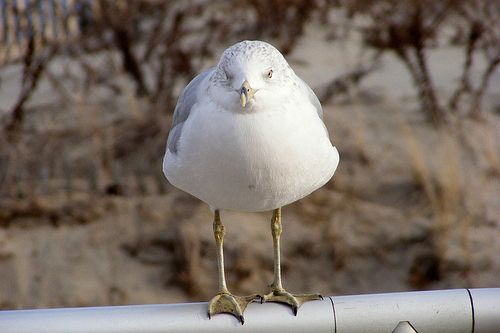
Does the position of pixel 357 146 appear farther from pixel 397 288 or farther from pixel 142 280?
pixel 142 280

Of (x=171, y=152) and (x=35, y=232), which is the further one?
(x=35, y=232)

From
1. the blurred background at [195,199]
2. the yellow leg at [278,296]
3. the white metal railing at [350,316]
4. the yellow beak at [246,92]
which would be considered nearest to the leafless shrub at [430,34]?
the blurred background at [195,199]

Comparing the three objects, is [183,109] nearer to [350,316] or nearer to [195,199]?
[350,316]

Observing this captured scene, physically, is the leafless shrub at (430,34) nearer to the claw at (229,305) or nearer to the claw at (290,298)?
the claw at (290,298)

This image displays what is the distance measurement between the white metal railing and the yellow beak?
0.47 m

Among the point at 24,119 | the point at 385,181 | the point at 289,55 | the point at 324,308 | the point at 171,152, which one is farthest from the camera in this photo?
the point at 289,55

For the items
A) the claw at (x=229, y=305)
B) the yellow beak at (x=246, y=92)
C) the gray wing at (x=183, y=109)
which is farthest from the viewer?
the gray wing at (x=183, y=109)

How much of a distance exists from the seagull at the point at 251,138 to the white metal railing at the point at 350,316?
0.15ft

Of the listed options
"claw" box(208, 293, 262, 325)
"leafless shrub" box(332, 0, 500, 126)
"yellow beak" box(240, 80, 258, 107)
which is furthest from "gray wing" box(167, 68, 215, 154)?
"leafless shrub" box(332, 0, 500, 126)

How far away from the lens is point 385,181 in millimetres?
3838

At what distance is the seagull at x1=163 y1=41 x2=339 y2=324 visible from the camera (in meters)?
1.14

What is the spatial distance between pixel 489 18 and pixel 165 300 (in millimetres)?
3230

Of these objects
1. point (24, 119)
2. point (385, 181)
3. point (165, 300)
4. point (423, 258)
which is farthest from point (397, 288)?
point (24, 119)

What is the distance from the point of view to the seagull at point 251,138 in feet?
3.75
